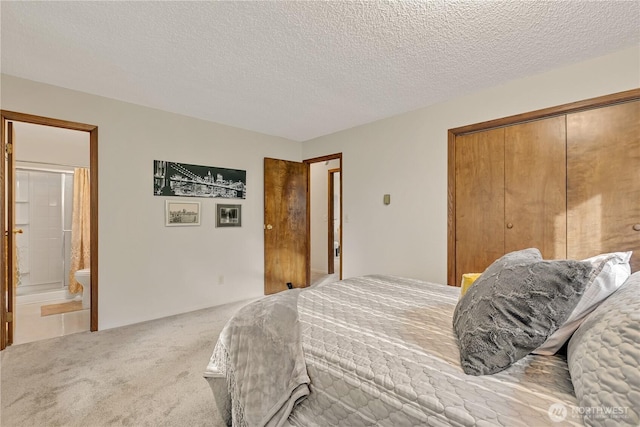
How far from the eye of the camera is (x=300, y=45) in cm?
202

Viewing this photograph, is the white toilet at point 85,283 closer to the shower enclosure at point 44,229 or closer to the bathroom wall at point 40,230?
the shower enclosure at point 44,229

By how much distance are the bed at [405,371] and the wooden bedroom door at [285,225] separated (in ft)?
8.79

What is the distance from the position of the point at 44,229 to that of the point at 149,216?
2612 millimetres

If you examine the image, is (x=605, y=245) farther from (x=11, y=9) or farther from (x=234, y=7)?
(x=11, y=9)

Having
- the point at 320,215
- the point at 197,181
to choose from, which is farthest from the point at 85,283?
the point at 320,215

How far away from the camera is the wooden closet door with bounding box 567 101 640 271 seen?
2.09m

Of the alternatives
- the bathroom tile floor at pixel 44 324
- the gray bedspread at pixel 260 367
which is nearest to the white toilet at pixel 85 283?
the bathroom tile floor at pixel 44 324

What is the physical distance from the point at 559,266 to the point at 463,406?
1.85 ft

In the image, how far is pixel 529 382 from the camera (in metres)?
0.91

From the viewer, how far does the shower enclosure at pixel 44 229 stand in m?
4.23

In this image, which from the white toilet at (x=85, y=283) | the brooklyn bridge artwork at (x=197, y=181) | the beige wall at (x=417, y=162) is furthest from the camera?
the white toilet at (x=85, y=283)

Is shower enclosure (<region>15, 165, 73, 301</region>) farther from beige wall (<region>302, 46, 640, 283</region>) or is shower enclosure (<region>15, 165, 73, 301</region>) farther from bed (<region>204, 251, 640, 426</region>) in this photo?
bed (<region>204, 251, 640, 426</region>)

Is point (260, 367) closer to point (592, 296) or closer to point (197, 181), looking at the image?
point (592, 296)

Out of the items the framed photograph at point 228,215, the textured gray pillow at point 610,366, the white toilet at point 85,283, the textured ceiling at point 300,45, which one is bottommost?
the white toilet at point 85,283
